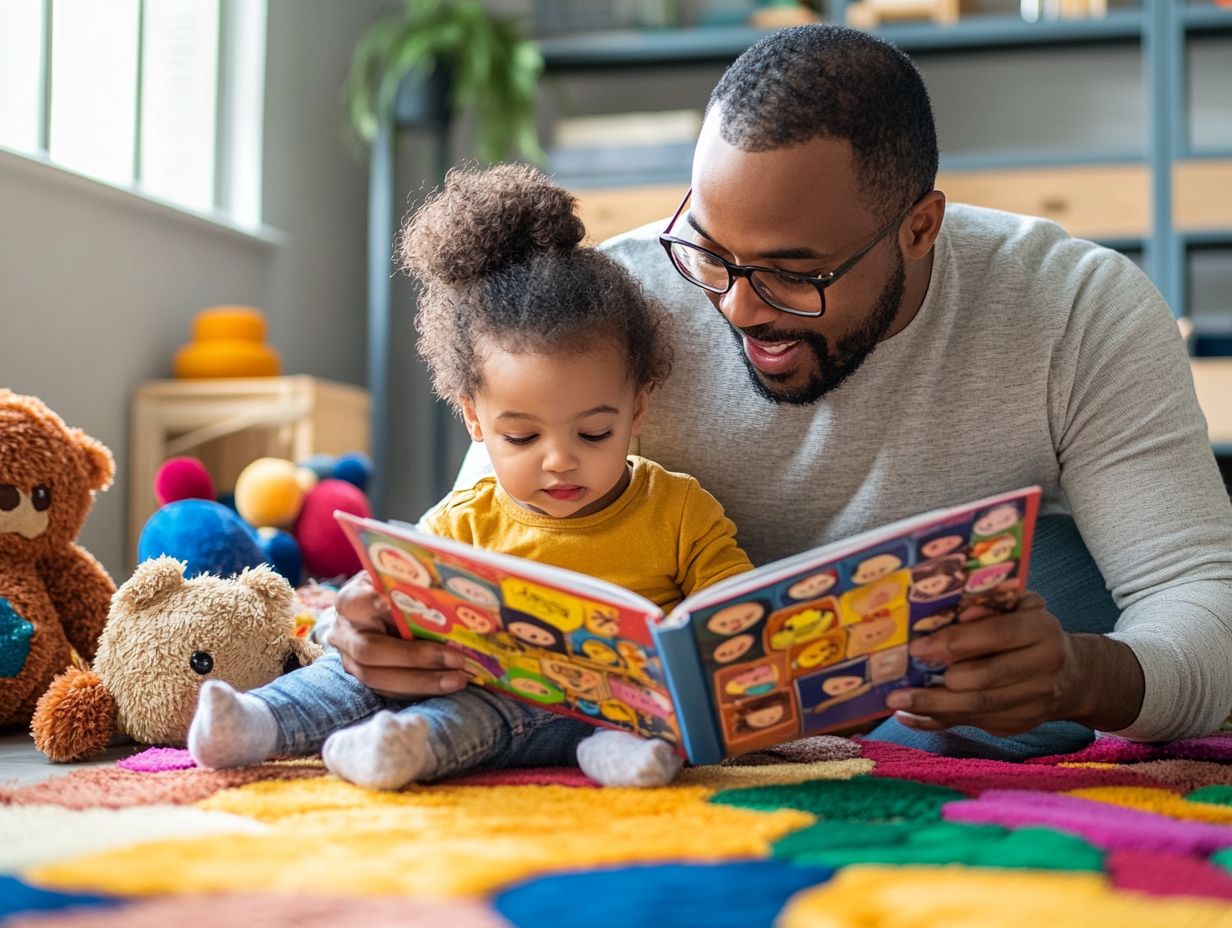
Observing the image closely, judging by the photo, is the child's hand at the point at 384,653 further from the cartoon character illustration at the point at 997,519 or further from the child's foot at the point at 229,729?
the cartoon character illustration at the point at 997,519

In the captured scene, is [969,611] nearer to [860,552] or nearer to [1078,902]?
[860,552]

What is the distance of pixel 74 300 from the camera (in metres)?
2.72

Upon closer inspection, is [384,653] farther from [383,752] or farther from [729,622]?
[729,622]

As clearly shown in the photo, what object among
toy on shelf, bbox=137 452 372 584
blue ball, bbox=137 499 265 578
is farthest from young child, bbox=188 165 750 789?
toy on shelf, bbox=137 452 372 584

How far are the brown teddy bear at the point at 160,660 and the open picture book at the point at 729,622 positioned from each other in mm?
364

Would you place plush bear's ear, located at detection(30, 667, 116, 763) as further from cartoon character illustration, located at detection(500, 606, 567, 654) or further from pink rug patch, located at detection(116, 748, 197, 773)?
cartoon character illustration, located at detection(500, 606, 567, 654)

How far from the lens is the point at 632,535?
1291 mm

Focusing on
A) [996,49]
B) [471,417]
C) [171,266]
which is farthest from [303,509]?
[996,49]

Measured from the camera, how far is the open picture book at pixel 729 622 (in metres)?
0.94

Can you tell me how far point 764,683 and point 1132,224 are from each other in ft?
9.12

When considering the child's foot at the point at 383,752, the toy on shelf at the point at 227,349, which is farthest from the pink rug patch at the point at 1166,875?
the toy on shelf at the point at 227,349

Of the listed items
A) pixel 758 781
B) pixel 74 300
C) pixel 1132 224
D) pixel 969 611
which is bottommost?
pixel 758 781

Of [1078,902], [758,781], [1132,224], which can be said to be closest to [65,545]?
[758,781]

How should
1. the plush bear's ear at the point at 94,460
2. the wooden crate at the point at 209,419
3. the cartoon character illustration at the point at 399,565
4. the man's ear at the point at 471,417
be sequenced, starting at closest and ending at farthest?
1. the cartoon character illustration at the point at 399,565
2. the man's ear at the point at 471,417
3. the plush bear's ear at the point at 94,460
4. the wooden crate at the point at 209,419
